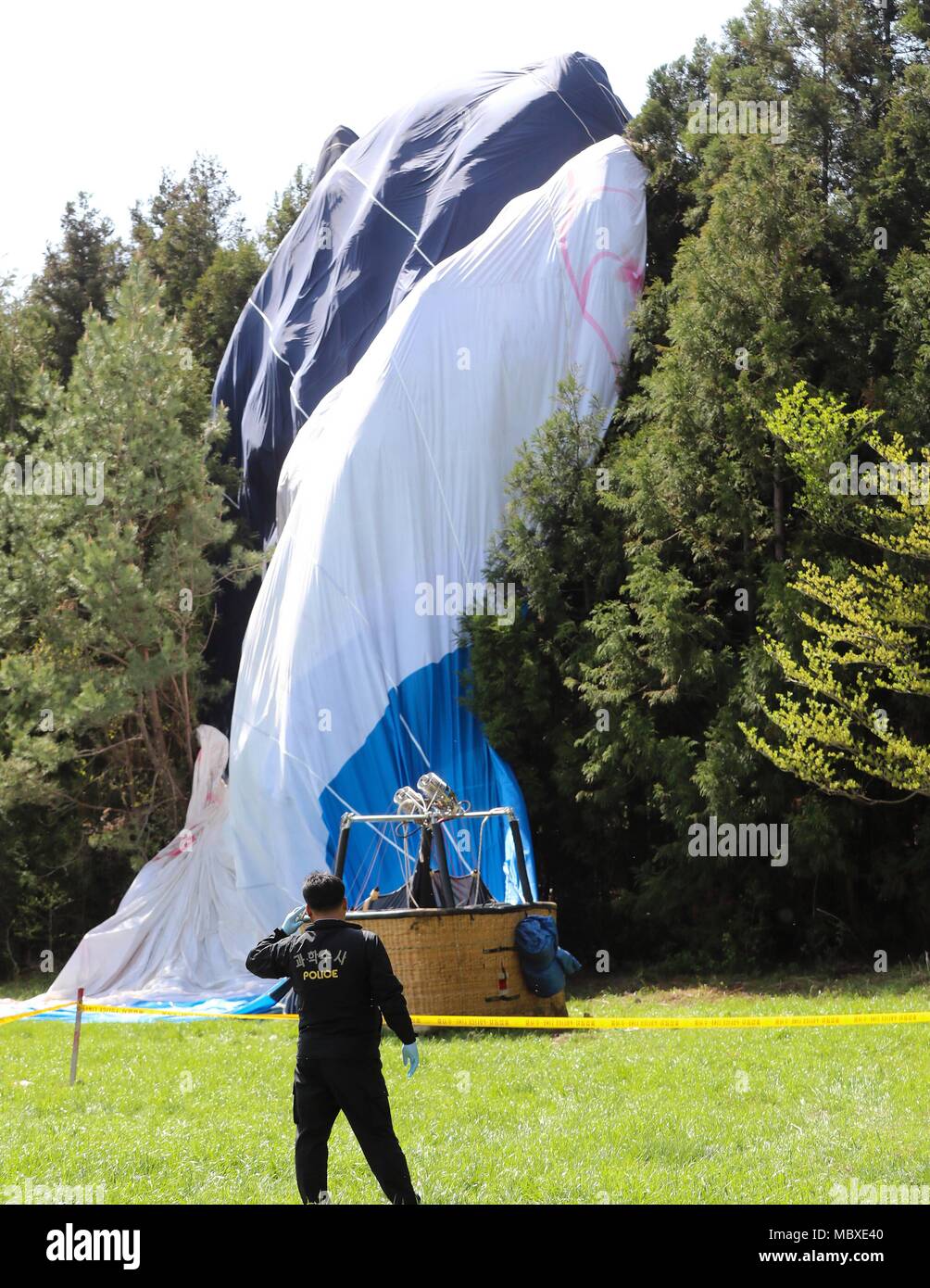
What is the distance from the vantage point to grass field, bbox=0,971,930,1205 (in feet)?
19.7

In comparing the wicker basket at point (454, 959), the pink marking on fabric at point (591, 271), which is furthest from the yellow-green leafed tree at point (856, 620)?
the pink marking on fabric at point (591, 271)

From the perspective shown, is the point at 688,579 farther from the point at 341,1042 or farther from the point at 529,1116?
the point at 341,1042

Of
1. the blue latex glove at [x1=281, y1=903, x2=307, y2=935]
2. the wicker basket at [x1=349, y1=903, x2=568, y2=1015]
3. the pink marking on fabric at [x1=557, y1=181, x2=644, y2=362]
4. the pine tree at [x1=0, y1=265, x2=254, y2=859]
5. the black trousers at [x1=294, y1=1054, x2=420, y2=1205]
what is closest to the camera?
the black trousers at [x1=294, y1=1054, x2=420, y2=1205]

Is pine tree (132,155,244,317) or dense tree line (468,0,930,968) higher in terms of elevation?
pine tree (132,155,244,317)

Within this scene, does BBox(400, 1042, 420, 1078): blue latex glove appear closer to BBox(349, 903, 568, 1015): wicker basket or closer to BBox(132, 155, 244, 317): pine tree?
BBox(349, 903, 568, 1015): wicker basket

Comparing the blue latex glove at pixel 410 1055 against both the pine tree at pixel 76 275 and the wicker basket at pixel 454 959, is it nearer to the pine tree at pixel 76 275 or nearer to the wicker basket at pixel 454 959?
the wicker basket at pixel 454 959

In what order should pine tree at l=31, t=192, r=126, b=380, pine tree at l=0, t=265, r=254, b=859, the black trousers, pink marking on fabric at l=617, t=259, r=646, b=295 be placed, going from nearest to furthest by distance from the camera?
the black trousers < pine tree at l=0, t=265, r=254, b=859 < pink marking on fabric at l=617, t=259, r=646, b=295 < pine tree at l=31, t=192, r=126, b=380

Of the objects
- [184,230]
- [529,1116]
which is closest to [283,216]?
[184,230]

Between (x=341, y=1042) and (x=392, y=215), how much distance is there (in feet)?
61.9

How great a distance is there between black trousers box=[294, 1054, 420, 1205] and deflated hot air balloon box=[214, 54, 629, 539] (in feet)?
57.0

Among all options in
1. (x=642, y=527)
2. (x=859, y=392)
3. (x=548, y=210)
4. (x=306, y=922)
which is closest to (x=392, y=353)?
(x=548, y=210)

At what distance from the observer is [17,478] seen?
67.0 ft

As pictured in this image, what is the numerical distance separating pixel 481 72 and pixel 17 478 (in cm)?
1053

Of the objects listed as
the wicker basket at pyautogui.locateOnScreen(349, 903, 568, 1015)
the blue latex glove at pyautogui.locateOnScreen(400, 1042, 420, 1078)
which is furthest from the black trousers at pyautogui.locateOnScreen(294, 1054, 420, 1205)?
the wicker basket at pyautogui.locateOnScreen(349, 903, 568, 1015)
